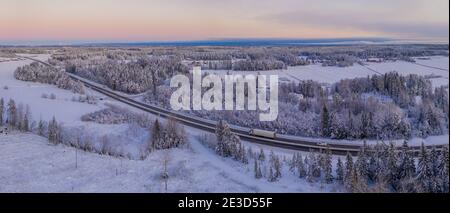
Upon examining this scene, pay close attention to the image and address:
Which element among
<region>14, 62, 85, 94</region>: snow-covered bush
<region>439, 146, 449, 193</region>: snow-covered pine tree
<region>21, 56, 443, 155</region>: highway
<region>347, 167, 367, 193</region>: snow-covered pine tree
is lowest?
<region>21, 56, 443, 155</region>: highway

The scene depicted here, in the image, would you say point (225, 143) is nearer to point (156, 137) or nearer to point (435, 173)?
point (156, 137)

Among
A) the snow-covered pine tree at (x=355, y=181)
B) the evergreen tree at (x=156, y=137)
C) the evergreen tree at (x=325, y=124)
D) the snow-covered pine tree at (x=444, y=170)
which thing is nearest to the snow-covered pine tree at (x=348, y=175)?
the snow-covered pine tree at (x=355, y=181)

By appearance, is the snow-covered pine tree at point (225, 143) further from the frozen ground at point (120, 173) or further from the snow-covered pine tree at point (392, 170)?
the snow-covered pine tree at point (392, 170)

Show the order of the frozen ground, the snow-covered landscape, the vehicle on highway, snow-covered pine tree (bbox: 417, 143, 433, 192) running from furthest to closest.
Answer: the vehicle on highway → the snow-covered landscape → the frozen ground → snow-covered pine tree (bbox: 417, 143, 433, 192)

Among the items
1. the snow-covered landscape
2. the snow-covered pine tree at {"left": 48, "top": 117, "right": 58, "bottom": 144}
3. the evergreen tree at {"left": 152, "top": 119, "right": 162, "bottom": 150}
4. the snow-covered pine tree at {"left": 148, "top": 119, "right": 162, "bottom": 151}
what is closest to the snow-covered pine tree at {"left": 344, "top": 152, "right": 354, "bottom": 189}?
the snow-covered landscape

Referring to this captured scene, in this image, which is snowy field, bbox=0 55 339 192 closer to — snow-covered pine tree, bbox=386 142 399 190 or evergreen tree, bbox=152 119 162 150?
evergreen tree, bbox=152 119 162 150

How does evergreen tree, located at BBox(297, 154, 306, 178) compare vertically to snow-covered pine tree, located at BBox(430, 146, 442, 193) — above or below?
below

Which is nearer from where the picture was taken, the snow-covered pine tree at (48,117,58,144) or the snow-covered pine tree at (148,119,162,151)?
the snow-covered pine tree at (148,119,162,151)
